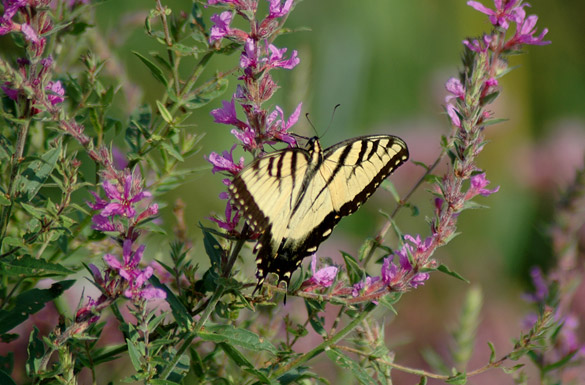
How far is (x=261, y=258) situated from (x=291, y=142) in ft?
0.67

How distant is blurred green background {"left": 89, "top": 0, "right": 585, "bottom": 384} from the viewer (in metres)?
2.84

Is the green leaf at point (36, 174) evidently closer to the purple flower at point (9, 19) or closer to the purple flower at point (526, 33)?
the purple flower at point (9, 19)

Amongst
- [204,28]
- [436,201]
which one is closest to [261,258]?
[436,201]

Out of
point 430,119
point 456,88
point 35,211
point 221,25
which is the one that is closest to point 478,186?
point 456,88

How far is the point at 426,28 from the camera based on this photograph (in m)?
4.08

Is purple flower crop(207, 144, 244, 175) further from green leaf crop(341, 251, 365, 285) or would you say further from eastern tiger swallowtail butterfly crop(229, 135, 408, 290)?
green leaf crop(341, 251, 365, 285)

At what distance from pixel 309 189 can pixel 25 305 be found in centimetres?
56

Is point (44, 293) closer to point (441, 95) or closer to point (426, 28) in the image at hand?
point (441, 95)

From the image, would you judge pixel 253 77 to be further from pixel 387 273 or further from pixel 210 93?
pixel 387 273

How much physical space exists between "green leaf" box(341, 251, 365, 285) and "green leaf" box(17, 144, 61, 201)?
0.49 metres

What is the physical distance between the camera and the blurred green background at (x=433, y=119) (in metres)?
2.84

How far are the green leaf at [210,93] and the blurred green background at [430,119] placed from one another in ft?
4.19

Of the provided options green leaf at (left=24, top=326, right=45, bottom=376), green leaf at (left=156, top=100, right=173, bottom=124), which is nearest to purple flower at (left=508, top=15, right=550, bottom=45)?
green leaf at (left=156, top=100, right=173, bottom=124)

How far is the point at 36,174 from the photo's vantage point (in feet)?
3.55
